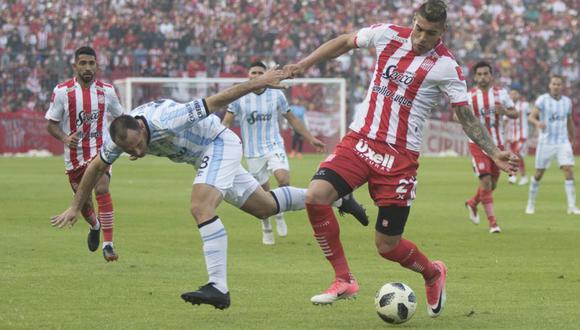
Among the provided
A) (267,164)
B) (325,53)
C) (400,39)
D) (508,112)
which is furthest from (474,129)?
(508,112)

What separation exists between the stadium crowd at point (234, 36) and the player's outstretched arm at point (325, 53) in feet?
111

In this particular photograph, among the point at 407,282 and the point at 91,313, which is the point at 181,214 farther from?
the point at 91,313

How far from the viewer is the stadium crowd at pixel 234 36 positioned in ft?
139

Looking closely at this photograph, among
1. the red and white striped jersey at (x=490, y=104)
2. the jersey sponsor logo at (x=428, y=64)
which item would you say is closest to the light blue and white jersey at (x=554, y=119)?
the red and white striped jersey at (x=490, y=104)

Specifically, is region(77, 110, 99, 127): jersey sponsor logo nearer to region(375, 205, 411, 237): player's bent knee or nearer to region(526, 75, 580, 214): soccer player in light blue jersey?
region(375, 205, 411, 237): player's bent knee

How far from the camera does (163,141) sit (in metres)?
8.93

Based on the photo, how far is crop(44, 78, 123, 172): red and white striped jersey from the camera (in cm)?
1305

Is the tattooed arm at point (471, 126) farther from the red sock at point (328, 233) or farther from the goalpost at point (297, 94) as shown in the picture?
the goalpost at point (297, 94)

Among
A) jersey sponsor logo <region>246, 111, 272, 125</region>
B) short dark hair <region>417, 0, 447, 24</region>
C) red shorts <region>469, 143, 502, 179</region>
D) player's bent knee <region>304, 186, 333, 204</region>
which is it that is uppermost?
short dark hair <region>417, 0, 447, 24</region>

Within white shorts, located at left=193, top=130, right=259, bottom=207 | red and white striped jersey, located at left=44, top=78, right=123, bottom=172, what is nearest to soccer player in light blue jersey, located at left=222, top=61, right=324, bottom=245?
red and white striped jersey, located at left=44, top=78, right=123, bottom=172

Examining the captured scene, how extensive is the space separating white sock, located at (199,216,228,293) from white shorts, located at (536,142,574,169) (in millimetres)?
12192

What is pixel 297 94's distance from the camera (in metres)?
43.0

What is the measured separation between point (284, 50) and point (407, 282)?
34.1 metres

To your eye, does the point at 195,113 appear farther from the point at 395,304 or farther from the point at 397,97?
the point at 395,304
